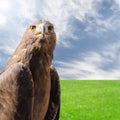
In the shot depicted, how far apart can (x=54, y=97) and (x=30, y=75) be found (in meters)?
Result: 1.11

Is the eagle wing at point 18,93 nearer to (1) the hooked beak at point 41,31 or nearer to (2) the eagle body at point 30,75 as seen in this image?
(2) the eagle body at point 30,75

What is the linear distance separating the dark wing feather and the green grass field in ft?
31.7

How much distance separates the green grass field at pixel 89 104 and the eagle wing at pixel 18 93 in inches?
421

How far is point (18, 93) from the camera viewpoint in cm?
593

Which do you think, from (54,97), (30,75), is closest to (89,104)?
(54,97)

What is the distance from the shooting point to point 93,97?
22656 millimetres

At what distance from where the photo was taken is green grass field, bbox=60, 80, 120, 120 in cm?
1705

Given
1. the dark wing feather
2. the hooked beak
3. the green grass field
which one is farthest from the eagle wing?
the green grass field

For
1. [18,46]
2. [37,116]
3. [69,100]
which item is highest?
[69,100]

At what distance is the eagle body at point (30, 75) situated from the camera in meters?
5.93

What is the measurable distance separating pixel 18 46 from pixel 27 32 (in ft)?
0.88

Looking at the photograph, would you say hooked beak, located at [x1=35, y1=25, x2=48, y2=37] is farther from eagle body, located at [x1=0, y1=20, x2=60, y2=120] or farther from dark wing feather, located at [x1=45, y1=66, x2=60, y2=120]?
dark wing feather, located at [x1=45, y1=66, x2=60, y2=120]

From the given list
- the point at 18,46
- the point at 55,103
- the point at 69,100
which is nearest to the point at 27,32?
the point at 18,46

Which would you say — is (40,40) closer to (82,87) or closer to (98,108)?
(98,108)
